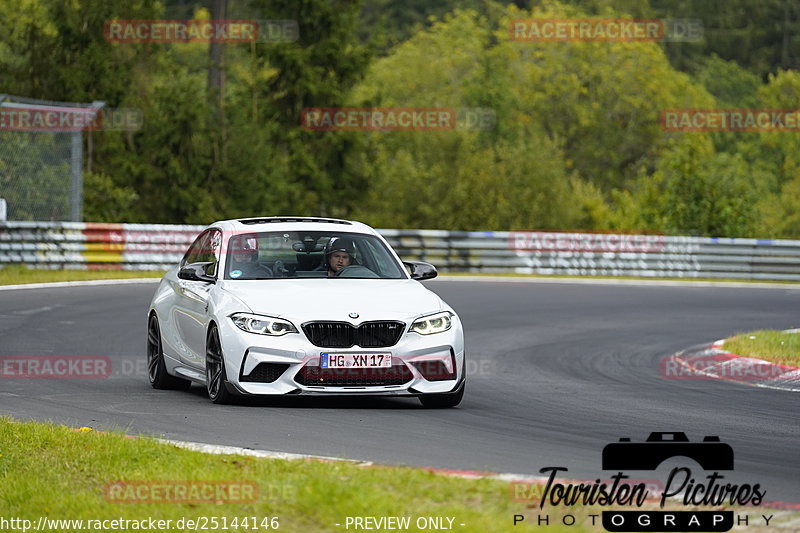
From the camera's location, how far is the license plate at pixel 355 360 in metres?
10.9

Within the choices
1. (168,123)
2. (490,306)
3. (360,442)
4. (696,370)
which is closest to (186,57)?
(168,123)

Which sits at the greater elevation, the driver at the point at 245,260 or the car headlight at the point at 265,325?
the driver at the point at 245,260

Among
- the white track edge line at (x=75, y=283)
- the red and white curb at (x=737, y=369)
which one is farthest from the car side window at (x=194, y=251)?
the white track edge line at (x=75, y=283)

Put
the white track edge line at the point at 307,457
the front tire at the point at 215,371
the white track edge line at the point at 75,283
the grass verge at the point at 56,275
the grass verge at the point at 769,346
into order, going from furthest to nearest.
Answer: the grass verge at the point at 56,275 → the white track edge line at the point at 75,283 → the grass verge at the point at 769,346 → the front tire at the point at 215,371 → the white track edge line at the point at 307,457

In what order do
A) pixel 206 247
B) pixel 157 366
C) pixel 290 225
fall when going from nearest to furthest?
pixel 290 225 < pixel 157 366 < pixel 206 247

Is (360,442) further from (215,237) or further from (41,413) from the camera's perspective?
(215,237)

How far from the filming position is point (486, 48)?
9300 cm

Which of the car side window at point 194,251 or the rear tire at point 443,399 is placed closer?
the rear tire at point 443,399

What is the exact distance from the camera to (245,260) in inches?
481

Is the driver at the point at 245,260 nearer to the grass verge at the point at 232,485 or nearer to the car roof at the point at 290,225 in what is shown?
the car roof at the point at 290,225

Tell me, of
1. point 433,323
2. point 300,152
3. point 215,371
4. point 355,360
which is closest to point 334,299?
point 355,360

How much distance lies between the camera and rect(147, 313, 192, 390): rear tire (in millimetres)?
12859

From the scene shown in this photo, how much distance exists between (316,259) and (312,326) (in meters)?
1.61

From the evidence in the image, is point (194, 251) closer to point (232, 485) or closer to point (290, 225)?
point (290, 225)
